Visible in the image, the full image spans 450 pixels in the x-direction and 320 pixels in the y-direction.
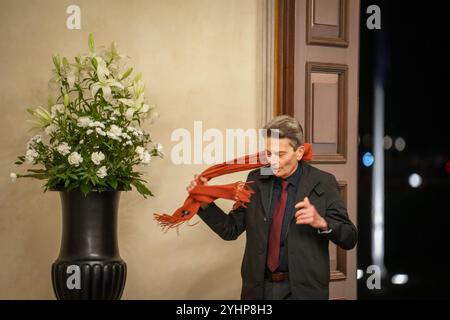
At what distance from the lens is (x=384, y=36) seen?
5.71 m

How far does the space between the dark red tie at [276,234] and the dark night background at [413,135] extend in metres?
2.96

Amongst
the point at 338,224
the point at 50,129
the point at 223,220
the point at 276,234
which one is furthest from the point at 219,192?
the point at 50,129

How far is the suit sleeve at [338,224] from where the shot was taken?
101 inches

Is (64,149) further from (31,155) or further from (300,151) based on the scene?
(300,151)

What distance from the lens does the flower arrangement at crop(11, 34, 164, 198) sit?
112 inches

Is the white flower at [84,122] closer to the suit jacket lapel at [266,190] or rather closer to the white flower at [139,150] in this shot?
the white flower at [139,150]

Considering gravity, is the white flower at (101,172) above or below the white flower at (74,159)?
below

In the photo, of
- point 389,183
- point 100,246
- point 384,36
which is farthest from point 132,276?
point 384,36

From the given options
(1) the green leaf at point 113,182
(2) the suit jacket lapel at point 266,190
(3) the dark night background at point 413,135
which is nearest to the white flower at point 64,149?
(1) the green leaf at point 113,182

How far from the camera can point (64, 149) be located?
2.82 m

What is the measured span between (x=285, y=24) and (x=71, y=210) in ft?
5.38

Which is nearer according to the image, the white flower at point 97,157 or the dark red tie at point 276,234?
the dark red tie at point 276,234

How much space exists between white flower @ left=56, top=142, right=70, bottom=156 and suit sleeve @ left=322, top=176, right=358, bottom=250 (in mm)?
1174
